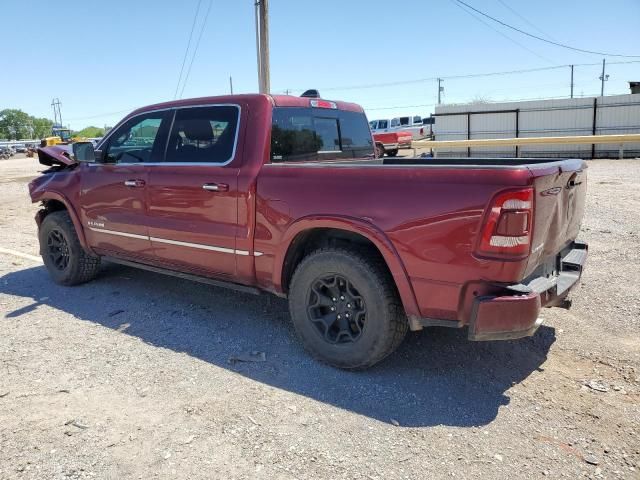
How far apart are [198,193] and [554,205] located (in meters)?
2.66

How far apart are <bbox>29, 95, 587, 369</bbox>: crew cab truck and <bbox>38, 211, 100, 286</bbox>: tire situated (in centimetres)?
19

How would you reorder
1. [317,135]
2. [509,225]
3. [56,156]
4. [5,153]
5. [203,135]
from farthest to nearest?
[5,153], [56,156], [317,135], [203,135], [509,225]

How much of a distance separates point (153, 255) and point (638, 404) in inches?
157

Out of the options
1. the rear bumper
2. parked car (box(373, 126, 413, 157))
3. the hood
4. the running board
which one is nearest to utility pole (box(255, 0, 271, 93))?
the hood

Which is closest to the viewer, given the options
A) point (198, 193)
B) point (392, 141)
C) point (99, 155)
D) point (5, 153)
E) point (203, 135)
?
point (198, 193)

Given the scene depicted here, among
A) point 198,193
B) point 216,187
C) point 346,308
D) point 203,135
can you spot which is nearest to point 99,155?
point 203,135

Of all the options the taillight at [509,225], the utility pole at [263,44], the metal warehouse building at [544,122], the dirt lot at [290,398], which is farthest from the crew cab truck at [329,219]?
the metal warehouse building at [544,122]

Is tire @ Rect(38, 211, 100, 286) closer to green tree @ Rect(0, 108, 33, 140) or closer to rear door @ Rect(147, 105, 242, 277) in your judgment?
rear door @ Rect(147, 105, 242, 277)

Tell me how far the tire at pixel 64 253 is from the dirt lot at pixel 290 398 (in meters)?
0.69

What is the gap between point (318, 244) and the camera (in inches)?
152

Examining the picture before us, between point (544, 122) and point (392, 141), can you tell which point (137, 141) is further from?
point (544, 122)

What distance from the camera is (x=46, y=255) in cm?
597

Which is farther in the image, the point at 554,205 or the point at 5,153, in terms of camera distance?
the point at 5,153

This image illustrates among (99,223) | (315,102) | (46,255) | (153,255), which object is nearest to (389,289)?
(315,102)
